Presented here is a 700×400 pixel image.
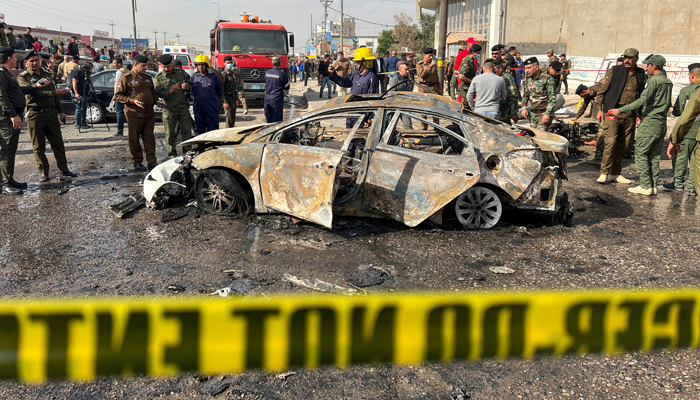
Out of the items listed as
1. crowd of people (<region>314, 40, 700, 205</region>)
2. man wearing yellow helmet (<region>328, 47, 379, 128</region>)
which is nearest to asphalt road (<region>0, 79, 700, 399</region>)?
crowd of people (<region>314, 40, 700, 205</region>)

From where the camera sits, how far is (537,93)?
867 cm

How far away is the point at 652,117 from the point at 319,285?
551 centimetres

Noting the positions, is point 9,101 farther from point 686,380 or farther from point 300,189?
point 686,380

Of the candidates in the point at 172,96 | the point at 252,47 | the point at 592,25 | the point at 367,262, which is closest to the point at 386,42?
the point at 592,25

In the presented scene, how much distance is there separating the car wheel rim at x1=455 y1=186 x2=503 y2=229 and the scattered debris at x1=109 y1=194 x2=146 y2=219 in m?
3.86

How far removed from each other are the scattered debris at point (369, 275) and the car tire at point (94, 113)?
35.2 feet

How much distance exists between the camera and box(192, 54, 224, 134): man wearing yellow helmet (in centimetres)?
870

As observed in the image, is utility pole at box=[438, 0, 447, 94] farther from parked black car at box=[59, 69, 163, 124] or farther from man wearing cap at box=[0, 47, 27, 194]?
man wearing cap at box=[0, 47, 27, 194]

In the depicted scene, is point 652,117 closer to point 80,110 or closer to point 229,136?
point 229,136

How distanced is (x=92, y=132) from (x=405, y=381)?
11358 millimetres

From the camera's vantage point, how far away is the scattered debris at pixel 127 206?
5902 mm

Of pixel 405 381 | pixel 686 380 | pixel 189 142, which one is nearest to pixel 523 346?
pixel 405 381

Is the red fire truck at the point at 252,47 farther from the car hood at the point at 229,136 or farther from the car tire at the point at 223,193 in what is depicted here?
the car tire at the point at 223,193

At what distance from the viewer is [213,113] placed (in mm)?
8992
